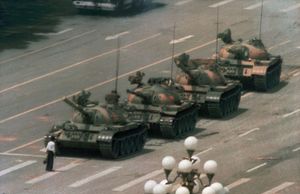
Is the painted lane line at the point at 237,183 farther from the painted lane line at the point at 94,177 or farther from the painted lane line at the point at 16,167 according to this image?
the painted lane line at the point at 16,167

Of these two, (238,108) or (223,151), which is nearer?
(223,151)

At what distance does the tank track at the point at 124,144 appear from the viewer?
65.1m

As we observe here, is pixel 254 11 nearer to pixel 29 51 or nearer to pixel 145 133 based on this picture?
pixel 29 51

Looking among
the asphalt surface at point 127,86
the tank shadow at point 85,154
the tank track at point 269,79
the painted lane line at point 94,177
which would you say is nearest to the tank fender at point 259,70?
the tank track at point 269,79

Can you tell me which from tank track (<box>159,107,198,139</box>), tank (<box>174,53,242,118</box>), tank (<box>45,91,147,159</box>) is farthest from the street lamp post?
tank (<box>174,53,242,118</box>)

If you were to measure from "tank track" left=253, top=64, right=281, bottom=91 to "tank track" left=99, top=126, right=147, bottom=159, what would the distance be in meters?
14.6

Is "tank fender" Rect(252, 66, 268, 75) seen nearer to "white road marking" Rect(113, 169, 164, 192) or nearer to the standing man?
"white road marking" Rect(113, 169, 164, 192)

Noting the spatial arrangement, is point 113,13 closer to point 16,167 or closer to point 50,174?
point 16,167

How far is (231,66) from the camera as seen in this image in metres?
81.6

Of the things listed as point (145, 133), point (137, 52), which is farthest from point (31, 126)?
point (137, 52)

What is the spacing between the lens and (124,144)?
66250 mm

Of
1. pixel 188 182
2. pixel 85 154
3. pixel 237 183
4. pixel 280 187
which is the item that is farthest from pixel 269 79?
pixel 188 182

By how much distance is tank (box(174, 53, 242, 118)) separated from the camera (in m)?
74.4

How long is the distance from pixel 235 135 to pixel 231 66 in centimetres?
1109
